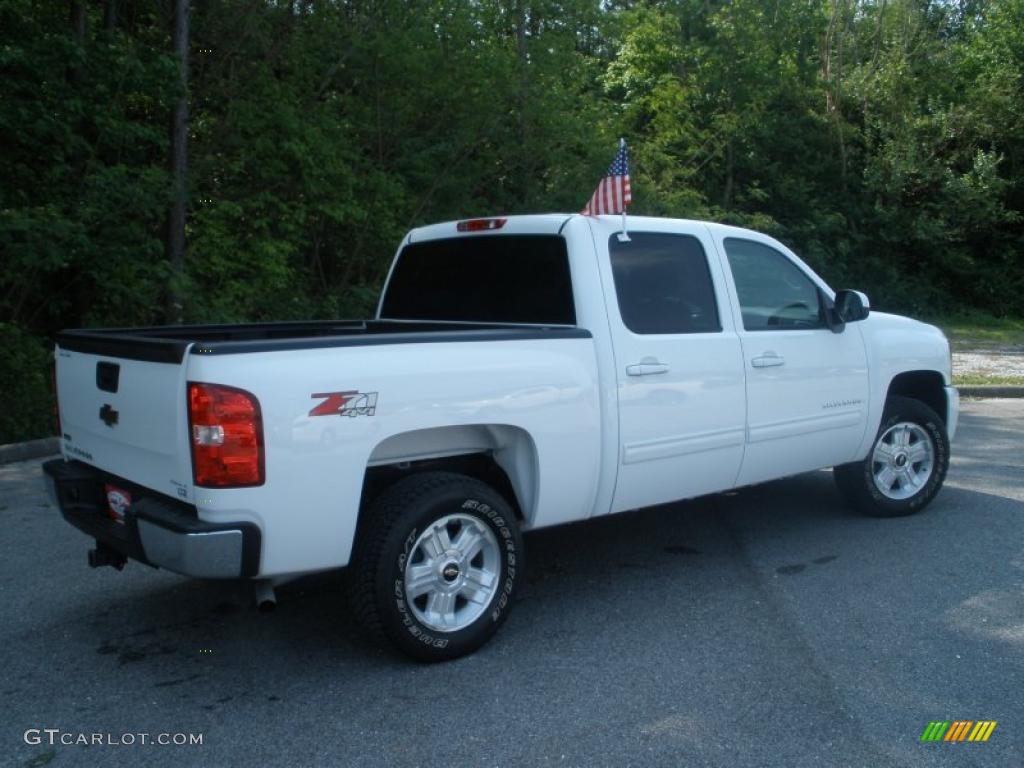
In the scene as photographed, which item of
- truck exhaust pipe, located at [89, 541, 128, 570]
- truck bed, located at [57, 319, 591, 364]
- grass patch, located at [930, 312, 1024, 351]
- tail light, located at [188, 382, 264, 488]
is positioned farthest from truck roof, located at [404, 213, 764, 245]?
grass patch, located at [930, 312, 1024, 351]

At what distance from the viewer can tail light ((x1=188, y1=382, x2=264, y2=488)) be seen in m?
3.62

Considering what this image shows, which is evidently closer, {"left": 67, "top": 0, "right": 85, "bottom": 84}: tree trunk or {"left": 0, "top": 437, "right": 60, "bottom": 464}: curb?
{"left": 0, "top": 437, "right": 60, "bottom": 464}: curb

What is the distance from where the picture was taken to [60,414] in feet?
16.0

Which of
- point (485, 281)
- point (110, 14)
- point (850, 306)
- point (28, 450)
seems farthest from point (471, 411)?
point (110, 14)

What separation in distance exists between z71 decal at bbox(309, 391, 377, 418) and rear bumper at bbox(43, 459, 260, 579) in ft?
1.64

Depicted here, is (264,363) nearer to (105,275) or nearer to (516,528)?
(516,528)

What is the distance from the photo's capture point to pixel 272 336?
18.6ft

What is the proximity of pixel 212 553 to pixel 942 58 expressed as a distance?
28.6m

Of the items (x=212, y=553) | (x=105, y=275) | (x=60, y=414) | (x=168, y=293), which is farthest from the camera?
(x=168, y=293)

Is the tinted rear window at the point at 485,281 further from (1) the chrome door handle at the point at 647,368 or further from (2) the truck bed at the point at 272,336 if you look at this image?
(1) the chrome door handle at the point at 647,368

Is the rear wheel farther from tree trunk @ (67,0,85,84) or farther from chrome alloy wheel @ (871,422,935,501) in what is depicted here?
tree trunk @ (67,0,85,84)

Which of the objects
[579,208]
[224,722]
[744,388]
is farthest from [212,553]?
[579,208]

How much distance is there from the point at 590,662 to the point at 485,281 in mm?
2142

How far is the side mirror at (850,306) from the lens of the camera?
595 centimetres
